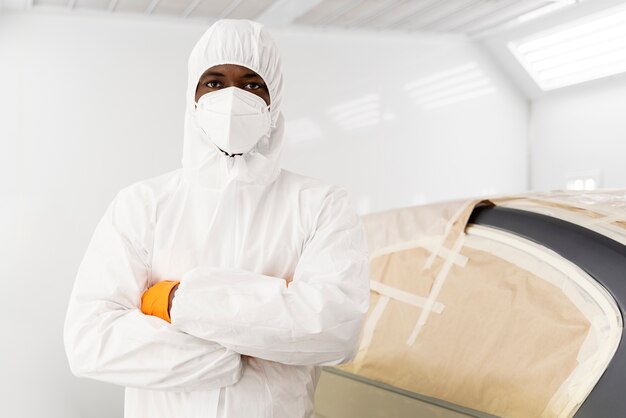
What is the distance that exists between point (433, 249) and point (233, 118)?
1.33m

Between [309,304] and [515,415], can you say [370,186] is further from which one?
[309,304]

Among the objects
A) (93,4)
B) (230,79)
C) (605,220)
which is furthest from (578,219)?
(93,4)

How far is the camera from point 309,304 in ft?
4.46

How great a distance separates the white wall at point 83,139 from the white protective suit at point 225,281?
80.0 inches

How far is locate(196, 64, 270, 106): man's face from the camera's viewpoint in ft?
5.15

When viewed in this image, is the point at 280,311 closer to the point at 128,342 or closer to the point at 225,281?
the point at 225,281

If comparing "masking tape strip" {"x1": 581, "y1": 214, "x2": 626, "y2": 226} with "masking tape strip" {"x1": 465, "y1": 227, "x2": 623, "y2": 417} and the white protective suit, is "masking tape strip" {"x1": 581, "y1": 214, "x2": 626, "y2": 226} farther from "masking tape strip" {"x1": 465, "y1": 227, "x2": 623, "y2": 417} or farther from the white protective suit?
the white protective suit

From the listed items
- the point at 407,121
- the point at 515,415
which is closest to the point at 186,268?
the point at 515,415

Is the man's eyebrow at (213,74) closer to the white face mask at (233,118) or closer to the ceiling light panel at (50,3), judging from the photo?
the white face mask at (233,118)

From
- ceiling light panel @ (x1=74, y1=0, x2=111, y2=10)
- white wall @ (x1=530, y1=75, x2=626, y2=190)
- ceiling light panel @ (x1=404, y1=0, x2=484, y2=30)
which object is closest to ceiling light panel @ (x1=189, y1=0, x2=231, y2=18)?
ceiling light panel @ (x1=74, y1=0, x2=111, y2=10)

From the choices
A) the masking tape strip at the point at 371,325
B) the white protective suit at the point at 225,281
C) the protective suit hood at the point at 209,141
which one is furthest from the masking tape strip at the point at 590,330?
the protective suit hood at the point at 209,141

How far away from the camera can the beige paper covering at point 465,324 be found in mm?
2123

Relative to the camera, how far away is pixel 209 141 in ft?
5.13

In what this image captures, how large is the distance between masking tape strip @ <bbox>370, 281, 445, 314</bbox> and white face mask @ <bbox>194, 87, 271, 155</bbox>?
1.22m
